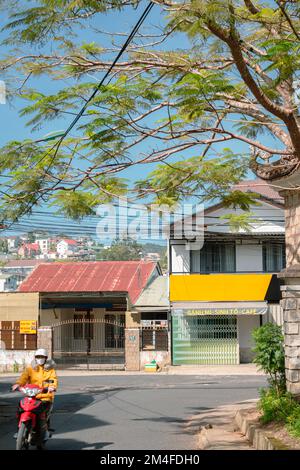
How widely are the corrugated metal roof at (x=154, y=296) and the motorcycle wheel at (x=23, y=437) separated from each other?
21.4 metres

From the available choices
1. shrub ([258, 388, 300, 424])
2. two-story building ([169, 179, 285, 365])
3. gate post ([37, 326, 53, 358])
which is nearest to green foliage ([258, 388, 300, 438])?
shrub ([258, 388, 300, 424])

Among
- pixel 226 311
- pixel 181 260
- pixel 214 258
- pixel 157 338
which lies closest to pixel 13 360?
pixel 157 338

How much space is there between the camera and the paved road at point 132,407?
10875mm

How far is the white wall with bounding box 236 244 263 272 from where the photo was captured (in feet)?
99.8

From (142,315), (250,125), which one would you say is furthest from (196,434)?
(142,315)

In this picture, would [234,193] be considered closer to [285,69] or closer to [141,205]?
[141,205]

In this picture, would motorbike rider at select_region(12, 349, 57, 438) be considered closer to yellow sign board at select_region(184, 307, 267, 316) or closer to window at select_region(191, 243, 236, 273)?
yellow sign board at select_region(184, 307, 267, 316)

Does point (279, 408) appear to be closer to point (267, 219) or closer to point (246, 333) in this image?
point (246, 333)

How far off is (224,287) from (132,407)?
1447 cm

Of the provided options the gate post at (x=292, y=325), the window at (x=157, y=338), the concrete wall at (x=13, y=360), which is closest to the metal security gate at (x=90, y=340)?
the concrete wall at (x=13, y=360)

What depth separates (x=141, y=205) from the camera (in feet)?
42.4

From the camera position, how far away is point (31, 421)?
29.9 ft

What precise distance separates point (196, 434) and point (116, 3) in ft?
24.5

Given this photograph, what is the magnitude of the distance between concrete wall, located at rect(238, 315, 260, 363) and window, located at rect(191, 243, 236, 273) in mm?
2609
